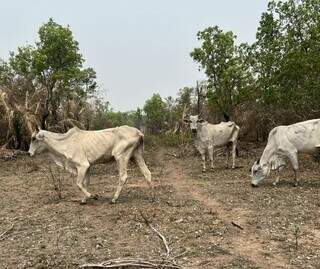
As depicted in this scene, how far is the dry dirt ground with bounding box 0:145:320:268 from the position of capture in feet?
24.2

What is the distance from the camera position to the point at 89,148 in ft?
38.1

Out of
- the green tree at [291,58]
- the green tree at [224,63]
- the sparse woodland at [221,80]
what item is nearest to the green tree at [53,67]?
the sparse woodland at [221,80]

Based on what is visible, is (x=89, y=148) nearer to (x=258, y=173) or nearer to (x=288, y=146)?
(x=258, y=173)

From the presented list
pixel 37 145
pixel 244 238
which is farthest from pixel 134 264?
pixel 37 145

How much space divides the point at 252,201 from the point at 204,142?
7.20 metres

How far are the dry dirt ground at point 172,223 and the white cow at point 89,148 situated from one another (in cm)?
77

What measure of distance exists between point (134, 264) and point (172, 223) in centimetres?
264

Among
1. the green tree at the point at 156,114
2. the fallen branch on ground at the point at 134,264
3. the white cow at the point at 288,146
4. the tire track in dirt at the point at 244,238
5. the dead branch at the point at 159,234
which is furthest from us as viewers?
the green tree at the point at 156,114

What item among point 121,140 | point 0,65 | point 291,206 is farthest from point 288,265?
point 0,65

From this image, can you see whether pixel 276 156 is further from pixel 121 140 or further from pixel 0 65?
pixel 0 65

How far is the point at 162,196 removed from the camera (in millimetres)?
12344

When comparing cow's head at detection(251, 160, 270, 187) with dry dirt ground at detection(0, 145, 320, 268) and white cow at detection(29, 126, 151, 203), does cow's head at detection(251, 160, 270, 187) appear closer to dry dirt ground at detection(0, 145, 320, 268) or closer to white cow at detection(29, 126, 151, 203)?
dry dirt ground at detection(0, 145, 320, 268)

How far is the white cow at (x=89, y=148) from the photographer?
11.4 metres

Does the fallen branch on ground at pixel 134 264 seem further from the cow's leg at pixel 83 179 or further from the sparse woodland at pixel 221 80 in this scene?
the sparse woodland at pixel 221 80
